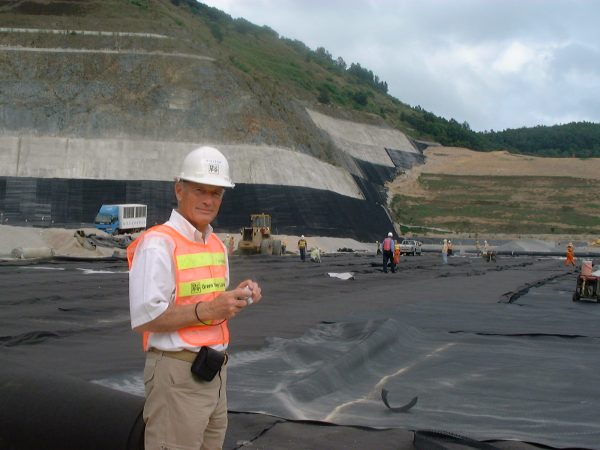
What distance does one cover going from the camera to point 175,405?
3115 mm

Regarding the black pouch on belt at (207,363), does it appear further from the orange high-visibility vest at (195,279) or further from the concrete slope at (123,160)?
the concrete slope at (123,160)

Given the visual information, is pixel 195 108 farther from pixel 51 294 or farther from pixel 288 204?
pixel 51 294

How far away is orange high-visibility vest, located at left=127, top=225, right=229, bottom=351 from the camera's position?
3240 mm

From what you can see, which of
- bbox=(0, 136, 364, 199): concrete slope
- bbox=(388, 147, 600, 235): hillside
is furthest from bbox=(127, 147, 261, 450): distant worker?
bbox=(388, 147, 600, 235): hillside

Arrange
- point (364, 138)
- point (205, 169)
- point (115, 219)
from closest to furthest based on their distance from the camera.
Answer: point (205, 169), point (115, 219), point (364, 138)

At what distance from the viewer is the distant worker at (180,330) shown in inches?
123

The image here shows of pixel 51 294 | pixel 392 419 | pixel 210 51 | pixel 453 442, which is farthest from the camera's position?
pixel 210 51

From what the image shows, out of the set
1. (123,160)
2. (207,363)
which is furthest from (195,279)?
(123,160)

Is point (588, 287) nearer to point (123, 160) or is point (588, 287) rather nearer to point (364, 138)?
point (123, 160)

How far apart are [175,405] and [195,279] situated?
57 centimetres

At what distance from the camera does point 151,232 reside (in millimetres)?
3291

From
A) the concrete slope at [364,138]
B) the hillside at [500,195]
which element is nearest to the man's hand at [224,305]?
the hillside at [500,195]

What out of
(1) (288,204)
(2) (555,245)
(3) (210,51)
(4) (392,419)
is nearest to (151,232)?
(4) (392,419)

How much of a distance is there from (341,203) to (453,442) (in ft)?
193
